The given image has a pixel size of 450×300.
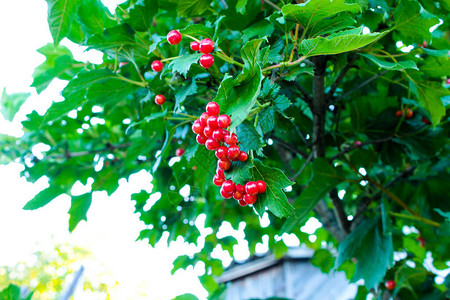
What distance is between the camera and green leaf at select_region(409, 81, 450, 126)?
1.04 m

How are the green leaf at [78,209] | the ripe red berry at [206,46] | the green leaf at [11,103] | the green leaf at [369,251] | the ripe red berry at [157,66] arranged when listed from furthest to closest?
the green leaf at [11,103] → the green leaf at [78,209] → the green leaf at [369,251] → the ripe red berry at [157,66] → the ripe red berry at [206,46]

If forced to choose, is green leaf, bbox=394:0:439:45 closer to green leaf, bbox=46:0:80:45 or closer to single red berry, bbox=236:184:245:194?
single red berry, bbox=236:184:245:194

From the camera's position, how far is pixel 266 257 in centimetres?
337

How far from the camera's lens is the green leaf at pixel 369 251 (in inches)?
50.8

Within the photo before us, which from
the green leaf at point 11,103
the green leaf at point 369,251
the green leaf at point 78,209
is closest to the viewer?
the green leaf at point 369,251

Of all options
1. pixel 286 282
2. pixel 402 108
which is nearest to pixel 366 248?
pixel 402 108

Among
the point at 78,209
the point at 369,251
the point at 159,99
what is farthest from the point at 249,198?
the point at 78,209

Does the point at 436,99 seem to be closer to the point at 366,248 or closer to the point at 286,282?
the point at 366,248

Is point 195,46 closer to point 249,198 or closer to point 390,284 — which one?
point 249,198

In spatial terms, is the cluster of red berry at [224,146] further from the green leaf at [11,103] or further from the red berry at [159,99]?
the green leaf at [11,103]

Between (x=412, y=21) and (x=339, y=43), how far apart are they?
423mm

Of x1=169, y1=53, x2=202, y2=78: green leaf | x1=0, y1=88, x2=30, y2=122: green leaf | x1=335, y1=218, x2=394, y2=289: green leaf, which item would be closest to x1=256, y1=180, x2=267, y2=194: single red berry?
x1=169, y1=53, x2=202, y2=78: green leaf

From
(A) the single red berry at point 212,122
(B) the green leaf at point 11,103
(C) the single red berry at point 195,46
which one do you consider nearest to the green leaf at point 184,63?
(C) the single red berry at point 195,46

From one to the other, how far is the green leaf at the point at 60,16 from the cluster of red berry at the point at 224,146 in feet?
1.36
